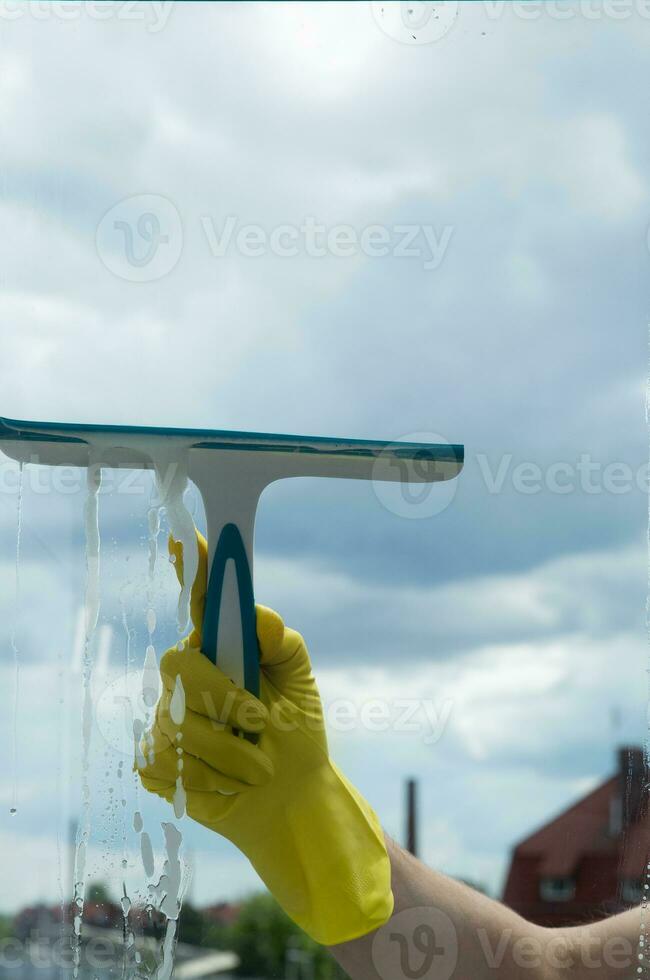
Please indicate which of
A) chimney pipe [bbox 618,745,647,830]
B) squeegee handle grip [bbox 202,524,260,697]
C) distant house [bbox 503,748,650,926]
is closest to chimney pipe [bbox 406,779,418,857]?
distant house [bbox 503,748,650,926]

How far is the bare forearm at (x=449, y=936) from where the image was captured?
0.81m

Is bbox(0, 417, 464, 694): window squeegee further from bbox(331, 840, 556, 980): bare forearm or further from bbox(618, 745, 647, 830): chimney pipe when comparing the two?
bbox(618, 745, 647, 830): chimney pipe

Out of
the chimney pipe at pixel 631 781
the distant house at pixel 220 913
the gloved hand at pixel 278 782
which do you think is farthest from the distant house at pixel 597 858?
the distant house at pixel 220 913

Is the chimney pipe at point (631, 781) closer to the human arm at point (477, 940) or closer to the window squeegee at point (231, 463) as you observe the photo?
the human arm at point (477, 940)

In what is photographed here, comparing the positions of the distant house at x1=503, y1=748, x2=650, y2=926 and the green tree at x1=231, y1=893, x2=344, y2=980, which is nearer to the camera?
the distant house at x1=503, y1=748, x2=650, y2=926

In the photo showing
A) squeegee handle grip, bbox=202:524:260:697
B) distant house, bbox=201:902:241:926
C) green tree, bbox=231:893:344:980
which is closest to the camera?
squeegee handle grip, bbox=202:524:260:697

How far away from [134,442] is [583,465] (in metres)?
0.59

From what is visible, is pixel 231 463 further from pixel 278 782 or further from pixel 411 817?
pixel 411 817

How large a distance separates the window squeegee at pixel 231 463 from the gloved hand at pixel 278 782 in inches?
0.9

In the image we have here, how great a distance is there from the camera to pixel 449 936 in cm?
82

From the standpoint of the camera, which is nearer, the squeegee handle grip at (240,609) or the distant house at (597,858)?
the squeegee handle grip at (240,609)

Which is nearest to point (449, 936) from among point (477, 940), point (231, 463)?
point (477, 940)

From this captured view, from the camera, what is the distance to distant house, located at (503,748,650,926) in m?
0.88

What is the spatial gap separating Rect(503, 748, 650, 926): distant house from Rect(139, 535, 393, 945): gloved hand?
0.23 metres
